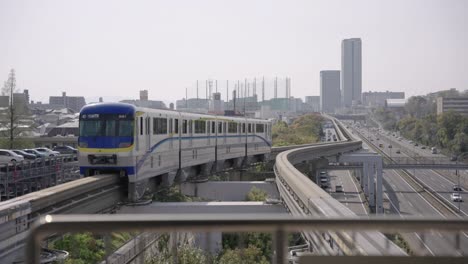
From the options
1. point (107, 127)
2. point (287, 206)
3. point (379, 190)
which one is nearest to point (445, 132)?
point (379, 190)

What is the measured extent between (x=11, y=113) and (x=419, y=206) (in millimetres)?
30612

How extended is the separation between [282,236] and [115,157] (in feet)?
45.2

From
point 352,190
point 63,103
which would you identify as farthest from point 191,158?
point 63,103

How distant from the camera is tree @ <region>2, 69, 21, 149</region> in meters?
35.8

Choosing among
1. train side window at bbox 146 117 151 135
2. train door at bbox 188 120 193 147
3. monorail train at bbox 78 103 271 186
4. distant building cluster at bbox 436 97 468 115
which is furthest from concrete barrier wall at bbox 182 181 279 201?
distant building cluster at bbox 436 97 468 115

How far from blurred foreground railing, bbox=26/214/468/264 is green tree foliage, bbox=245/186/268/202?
22777 millimetres

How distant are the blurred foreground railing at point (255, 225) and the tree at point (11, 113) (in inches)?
1374

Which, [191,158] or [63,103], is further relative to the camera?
[63,103]

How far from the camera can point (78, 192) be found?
14.2 m

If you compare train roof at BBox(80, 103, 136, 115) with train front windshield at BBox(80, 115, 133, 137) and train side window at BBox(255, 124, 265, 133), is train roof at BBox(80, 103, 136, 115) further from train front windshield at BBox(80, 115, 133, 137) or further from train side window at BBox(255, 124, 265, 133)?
train side window at BBox(255, 124, 265, 133)

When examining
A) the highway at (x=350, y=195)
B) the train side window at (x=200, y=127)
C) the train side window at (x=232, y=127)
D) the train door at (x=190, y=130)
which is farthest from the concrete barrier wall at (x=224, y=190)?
the highway at (x=350, y=195)

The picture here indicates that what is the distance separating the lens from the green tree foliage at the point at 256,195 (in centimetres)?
2661

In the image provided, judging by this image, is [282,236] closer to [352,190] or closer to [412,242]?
[412,242]

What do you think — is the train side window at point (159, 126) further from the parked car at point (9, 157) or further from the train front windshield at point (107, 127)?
the parked car at point (9, 157)
